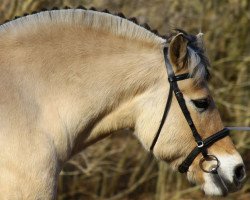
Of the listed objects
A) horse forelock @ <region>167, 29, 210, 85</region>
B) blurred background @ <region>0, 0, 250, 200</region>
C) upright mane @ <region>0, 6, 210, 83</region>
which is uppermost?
upright mane @ <region>0, 6, 210, 83</region>

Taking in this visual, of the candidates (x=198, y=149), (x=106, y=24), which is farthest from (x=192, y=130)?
(x=106, y=24)

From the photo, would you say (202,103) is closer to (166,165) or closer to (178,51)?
(178,51)

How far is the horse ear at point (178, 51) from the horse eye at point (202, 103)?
222 mm

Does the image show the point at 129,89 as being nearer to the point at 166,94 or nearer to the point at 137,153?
the point at 166,94

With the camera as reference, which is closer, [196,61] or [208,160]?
[196,61]

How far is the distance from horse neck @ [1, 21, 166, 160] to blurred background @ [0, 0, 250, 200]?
3766 millimetres

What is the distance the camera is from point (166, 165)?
25.6 feet

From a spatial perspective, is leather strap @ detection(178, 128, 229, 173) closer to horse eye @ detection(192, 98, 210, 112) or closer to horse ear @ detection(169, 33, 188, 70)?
horse eye @ detection(192, 98, 210, 112)

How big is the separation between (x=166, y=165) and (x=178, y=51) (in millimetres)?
4046

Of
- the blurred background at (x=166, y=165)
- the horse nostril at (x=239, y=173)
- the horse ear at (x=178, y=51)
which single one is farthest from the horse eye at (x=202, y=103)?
the blurred background at (x=166, y=165)

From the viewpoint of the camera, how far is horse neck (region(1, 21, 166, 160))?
12.4ft

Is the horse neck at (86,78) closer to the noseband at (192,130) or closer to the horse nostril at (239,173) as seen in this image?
the noseband at (192,130)

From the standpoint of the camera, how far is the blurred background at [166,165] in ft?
25.5

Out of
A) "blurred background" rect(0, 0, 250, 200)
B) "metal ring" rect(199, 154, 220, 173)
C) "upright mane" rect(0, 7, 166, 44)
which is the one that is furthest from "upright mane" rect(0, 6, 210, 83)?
"blurred background" rect(0, 0, 250, 200)
